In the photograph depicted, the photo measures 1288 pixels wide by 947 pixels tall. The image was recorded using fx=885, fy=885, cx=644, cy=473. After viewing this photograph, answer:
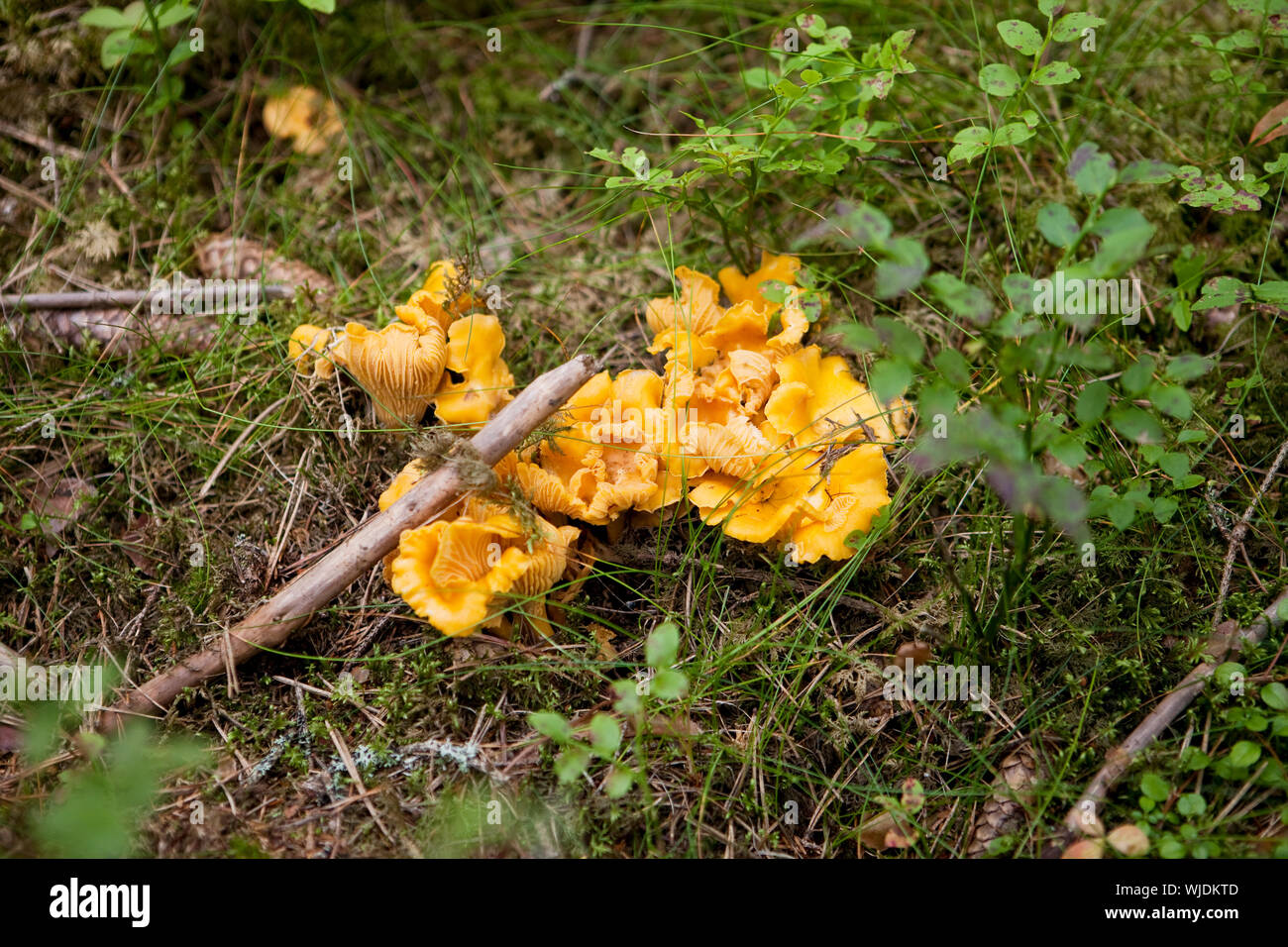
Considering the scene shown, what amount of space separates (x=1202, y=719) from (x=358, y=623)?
3039mm

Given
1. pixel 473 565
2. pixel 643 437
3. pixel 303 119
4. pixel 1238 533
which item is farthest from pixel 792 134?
pixel 303 119

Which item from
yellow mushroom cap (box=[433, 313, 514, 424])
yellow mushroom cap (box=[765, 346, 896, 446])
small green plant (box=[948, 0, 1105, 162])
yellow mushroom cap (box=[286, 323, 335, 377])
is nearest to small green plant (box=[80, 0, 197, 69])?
yellow mushroom cap (box=[286, 323, 335, 377])

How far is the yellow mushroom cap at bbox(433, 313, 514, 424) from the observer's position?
345cm

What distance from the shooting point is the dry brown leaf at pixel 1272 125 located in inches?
135

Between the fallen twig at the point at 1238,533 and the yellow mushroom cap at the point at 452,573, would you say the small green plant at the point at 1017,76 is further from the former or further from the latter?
the yellow mushroom cap at the point at 452,573

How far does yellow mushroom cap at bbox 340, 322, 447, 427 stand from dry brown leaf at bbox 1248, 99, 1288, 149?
334 centimetres

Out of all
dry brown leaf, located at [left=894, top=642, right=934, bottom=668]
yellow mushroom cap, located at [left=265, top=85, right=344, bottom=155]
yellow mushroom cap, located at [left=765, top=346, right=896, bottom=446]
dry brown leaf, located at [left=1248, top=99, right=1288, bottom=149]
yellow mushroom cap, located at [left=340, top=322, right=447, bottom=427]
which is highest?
yellow mushroom cap, located at [left=265, top=85, right=344, bottom=155]

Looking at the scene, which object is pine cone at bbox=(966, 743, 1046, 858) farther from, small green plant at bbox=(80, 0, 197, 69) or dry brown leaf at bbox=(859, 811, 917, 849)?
small green plant at bbox=(80, 0, 197, 69)

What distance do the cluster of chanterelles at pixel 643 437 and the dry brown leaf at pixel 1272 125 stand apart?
69.7 inches

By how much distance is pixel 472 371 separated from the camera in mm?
3486

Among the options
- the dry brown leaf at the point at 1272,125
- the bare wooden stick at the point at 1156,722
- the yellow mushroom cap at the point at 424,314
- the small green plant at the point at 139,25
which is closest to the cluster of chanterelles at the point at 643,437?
the yellow mushroom cap at the point at 424,314

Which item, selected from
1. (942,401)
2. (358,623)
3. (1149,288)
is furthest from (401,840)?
(1149,288)

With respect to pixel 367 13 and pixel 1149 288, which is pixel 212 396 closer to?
pixel 367 13

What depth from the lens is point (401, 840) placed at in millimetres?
2877
